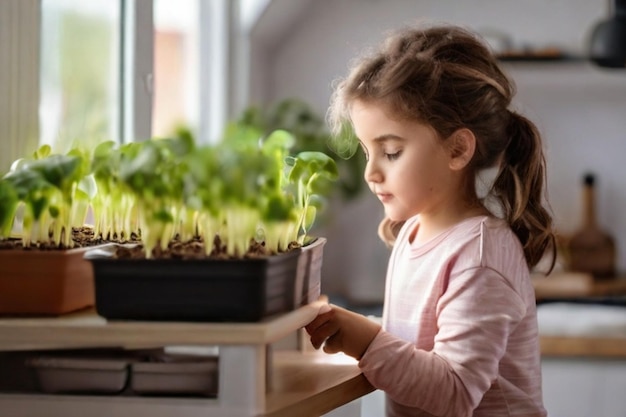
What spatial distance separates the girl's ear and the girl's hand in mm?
291

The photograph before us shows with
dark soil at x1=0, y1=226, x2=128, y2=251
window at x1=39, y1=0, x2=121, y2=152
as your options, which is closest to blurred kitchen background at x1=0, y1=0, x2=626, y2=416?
window at x1=39, y1=0, x2=121, y2=152

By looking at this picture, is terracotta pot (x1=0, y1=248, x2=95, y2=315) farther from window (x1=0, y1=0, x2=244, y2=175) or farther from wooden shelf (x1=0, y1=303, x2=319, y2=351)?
window (x1=0, y1=0, x2=244, y2=175)

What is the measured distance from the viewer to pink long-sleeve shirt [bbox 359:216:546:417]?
133 cm

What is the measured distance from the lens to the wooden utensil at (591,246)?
14.1 ft

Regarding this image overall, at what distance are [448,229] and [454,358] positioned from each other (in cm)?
25

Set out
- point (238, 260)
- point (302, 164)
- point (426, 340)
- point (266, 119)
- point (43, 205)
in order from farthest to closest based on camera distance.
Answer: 1. point (266, 119)
2. point (426, 340)
3. point (302, 164)
4. point (43, 205)
5. point (238, 260)

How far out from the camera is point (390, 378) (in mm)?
1337

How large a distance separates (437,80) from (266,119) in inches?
103

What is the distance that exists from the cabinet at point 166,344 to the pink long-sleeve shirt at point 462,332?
192 mm

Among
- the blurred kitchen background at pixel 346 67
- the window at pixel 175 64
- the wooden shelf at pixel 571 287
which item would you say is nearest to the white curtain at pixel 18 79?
the window at pixel 175 64

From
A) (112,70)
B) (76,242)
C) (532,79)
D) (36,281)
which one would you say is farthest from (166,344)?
(532,79)

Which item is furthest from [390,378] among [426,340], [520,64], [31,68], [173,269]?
[520,64]

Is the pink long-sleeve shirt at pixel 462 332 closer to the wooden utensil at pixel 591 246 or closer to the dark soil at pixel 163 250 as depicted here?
the dark soil at pixel 163 250

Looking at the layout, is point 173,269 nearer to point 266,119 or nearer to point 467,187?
point 467,187
